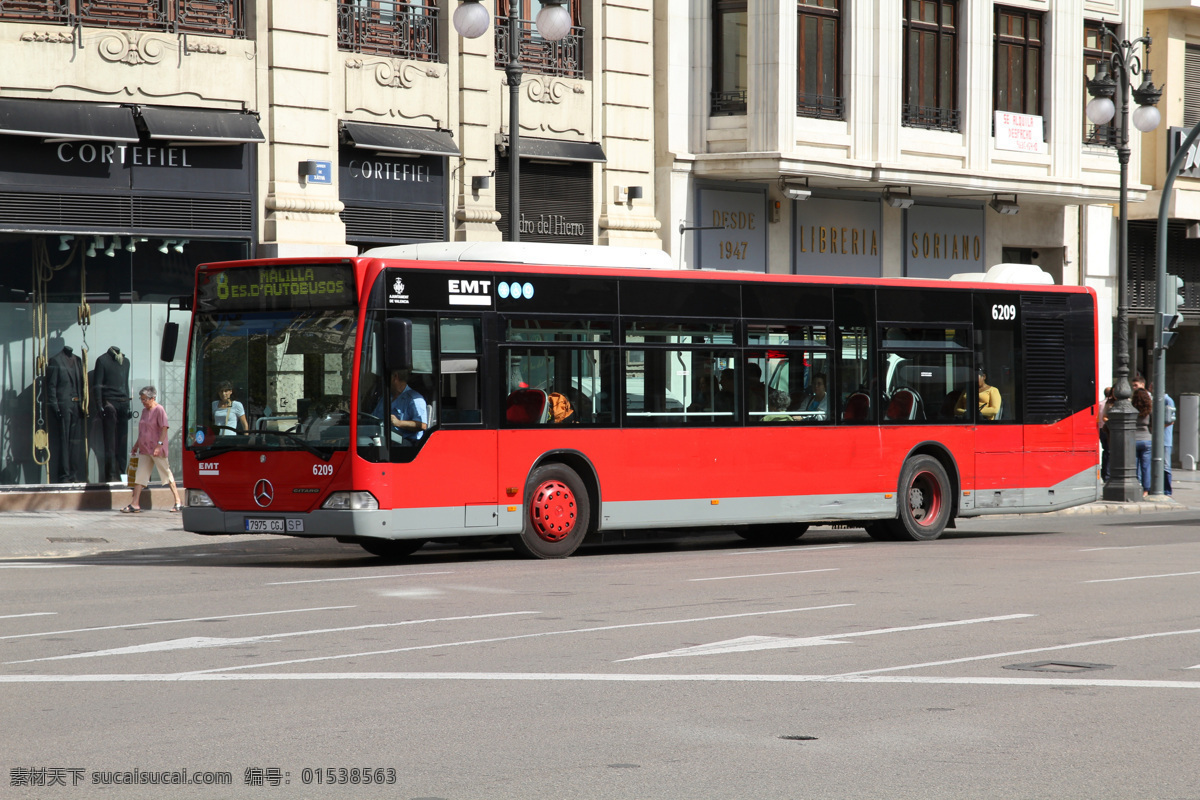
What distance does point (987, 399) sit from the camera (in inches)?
787

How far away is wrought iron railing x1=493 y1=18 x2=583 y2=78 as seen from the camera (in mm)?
25531

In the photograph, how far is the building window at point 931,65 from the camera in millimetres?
29594

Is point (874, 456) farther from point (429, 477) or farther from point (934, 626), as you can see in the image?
point (934, 626)

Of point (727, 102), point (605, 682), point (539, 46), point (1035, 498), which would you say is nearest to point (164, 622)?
point (605, 682)

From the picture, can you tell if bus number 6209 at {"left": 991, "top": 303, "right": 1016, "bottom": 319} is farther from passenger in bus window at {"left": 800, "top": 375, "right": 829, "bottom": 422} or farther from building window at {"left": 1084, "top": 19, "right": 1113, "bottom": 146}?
building window at {"left": 1084, "top": 19, "right": 1113, "bottom": 146}

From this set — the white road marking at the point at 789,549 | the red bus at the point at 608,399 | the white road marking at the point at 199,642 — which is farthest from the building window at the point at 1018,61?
the white road marking at the point at 199,642

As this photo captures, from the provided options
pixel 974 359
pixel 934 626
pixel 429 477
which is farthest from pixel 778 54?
pixel 934 626

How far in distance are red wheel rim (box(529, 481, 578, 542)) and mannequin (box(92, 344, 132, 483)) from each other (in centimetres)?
869

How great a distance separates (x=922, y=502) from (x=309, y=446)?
8.12m

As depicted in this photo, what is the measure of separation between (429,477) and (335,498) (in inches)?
37.0

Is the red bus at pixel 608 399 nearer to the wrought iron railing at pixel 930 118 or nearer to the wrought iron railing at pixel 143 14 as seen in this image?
the wrought iron railing at pixel 143 14

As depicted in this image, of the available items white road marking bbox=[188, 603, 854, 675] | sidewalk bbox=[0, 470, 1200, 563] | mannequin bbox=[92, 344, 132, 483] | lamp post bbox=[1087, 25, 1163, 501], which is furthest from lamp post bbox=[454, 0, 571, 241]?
lamp post bbox=[1087, 25, 1163, 501]

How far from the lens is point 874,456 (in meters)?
18.9

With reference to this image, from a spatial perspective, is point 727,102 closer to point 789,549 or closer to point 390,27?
point 390,27
